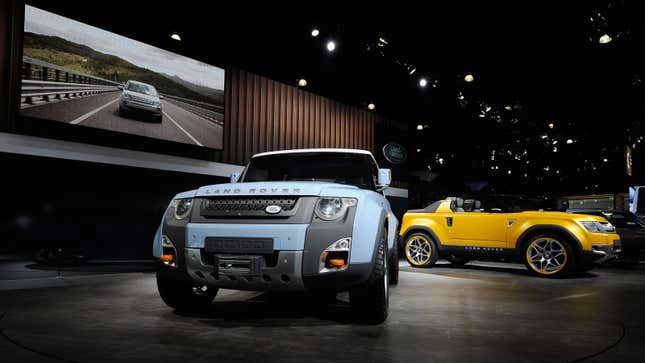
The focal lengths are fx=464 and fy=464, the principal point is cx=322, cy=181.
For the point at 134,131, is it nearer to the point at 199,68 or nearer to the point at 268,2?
the point at 199,68

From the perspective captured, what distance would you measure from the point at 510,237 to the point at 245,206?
20.8ft

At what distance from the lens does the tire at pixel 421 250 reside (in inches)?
372

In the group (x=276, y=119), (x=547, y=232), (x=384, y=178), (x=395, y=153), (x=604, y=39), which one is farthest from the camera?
(x=395, y=153)

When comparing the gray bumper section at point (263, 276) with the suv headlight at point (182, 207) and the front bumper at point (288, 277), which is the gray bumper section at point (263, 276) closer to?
the front bumper at point (288, 277)

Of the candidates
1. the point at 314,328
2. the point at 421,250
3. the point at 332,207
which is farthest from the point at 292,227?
the point at 421,250

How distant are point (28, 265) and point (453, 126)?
48.6 feet

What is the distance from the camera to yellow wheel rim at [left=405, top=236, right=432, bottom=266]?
31.3 feet

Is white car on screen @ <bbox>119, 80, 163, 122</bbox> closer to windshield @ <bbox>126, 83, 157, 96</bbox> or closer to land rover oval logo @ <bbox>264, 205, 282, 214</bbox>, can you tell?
windshield @ <bbox>126, 83, 157, 96</bbox>

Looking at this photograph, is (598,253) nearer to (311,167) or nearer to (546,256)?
(546,256)

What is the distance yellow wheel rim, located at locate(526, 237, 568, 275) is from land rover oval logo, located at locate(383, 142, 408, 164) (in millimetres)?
8701

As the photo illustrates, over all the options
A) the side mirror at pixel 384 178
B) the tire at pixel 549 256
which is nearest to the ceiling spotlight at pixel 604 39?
the tire at pixel 549 256

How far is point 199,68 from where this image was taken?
10562 mm

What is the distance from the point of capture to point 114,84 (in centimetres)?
907

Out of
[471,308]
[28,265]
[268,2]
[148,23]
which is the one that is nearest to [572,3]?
[268,2]
